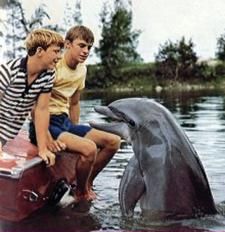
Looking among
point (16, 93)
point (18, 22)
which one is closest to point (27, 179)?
point (16, 93)

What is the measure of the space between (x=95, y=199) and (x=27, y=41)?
678mm

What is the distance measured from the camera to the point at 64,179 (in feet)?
7.07

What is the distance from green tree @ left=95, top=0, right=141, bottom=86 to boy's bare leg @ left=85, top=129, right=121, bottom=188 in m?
0.21

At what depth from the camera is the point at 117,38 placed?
2.02m

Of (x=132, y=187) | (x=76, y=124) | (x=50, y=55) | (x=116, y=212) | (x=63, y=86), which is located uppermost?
(x=50, y=55)

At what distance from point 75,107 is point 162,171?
0.57 m

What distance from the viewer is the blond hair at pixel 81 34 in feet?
6.70

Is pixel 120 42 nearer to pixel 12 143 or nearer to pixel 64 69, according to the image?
pixel 64 69

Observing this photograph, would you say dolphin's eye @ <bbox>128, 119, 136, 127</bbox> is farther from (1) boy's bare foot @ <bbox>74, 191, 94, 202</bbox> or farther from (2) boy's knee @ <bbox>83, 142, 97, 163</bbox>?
(1) boy's bare foot @ <bbox>74, 191, 94, 202</bbox>

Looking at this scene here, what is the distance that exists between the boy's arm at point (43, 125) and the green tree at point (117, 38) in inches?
9.3

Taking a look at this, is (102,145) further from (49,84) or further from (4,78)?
(4,78)

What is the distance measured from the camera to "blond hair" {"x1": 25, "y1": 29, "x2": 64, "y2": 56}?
181 centimetres

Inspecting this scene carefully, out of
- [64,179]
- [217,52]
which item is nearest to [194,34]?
[217,52]

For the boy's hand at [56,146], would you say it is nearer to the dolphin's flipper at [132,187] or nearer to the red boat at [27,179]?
the red boat at [27,179]
